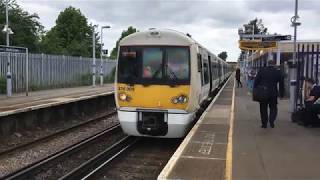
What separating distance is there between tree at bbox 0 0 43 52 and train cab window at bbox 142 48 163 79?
34861 mm

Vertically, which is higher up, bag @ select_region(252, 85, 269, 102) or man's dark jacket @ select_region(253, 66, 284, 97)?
man's dark jacket @ select_region(253, 66, 284, 97)

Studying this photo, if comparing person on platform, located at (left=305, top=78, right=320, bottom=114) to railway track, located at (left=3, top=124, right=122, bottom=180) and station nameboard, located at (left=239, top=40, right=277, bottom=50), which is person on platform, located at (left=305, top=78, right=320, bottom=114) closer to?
railway track, located at (left=3, top=124, right=122, bottom=180)

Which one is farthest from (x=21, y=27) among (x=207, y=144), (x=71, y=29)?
(x=207, y=144)

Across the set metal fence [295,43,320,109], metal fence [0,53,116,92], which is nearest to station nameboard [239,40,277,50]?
metal fence [295,43,320,109]

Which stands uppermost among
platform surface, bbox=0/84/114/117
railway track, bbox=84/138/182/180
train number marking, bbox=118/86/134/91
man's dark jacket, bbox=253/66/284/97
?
man's dark jacket, bbox=253/66/284/97

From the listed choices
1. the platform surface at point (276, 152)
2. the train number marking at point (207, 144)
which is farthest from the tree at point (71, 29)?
the train number marking at point (207, 144)

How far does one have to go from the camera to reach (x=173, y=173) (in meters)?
8.16

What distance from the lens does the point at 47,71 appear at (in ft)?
124

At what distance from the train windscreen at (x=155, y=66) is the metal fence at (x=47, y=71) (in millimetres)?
18714

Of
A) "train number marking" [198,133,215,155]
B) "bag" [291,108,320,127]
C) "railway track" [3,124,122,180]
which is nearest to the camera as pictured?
"train number marking" [198,133,215,155]

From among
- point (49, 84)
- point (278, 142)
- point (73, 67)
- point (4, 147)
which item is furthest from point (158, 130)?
point (73, 67)

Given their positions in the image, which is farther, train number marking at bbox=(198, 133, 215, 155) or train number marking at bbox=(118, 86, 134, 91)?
train number marking at bbox=(118, 86, 134, 91)

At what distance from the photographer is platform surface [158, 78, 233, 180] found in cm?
817

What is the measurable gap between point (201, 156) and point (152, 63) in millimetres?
4012
